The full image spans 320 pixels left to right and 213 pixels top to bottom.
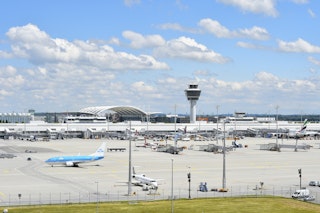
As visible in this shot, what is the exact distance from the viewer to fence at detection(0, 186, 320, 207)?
71.3 m

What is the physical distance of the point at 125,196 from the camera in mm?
76875

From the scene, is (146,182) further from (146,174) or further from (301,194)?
(301,194)

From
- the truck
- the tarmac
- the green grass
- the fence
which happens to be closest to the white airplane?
the tarmac

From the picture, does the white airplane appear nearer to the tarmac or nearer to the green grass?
the tarmac

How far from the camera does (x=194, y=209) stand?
65125 mm

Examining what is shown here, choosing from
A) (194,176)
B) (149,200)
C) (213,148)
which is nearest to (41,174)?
(194,176)

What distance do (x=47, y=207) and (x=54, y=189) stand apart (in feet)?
57.4

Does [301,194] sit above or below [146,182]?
below

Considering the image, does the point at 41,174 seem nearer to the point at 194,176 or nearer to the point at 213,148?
the point at 194,176

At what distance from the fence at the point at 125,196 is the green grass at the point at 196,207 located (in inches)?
121

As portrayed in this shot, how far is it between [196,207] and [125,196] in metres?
14.1

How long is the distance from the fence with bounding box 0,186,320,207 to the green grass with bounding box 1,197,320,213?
3.06 m

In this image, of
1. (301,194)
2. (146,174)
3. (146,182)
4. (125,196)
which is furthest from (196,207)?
(146,174)

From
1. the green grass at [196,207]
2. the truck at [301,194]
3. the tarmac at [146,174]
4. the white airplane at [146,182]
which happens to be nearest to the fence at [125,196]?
the tarmac at [146,174]
